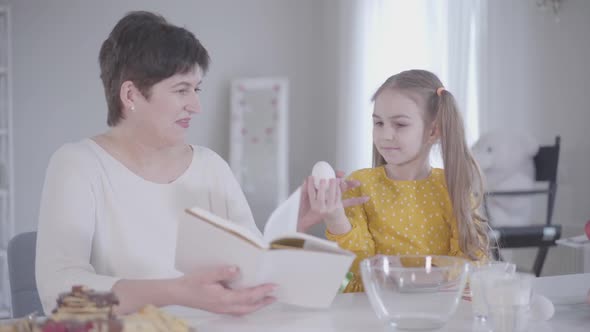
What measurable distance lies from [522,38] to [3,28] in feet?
10.1

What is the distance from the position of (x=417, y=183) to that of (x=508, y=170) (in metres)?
2.14

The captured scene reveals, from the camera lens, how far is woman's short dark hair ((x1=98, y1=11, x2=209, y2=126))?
4.88 feet

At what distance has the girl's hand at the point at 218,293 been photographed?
1073 mm

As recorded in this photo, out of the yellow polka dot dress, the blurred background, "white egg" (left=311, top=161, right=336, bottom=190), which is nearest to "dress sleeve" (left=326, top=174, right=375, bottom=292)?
the yellow polka dot dress

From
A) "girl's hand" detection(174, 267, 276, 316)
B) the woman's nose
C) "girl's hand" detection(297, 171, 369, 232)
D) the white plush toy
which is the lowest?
the white plush toy

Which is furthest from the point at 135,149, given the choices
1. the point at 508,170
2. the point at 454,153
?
the point at 508,170

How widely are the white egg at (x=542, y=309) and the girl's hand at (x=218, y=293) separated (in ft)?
1.36

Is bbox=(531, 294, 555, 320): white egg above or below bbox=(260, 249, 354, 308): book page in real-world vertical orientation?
below

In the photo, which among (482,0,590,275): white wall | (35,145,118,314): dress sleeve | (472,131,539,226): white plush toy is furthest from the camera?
(482,0,590,275): white wall

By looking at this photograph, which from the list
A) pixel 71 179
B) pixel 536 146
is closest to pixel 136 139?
pixel 71 179

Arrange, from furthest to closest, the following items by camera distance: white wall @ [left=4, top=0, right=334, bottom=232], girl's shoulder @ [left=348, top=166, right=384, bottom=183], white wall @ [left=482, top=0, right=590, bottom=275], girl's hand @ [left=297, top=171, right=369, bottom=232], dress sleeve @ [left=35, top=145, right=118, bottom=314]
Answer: white wall @ [left=4, top=0, right=334, bottom=232], white wall @ [left=482, top=0, right=590, bottom=275], girl's shoulder @ [left=348, top=166, right=384, bottom=183], girl's hand @ [left=297, top=171, right=369, bottom=232], dress sleeve @ [left=35, top=145, right=118, bottom=314]

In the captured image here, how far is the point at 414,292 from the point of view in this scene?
3.47 feet

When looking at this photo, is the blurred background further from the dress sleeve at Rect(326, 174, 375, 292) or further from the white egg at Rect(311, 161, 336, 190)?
the white egg at Rect(311, 161, 336, 190)

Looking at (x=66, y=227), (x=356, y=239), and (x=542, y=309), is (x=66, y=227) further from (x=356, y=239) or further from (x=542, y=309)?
(x=542, y=309)
